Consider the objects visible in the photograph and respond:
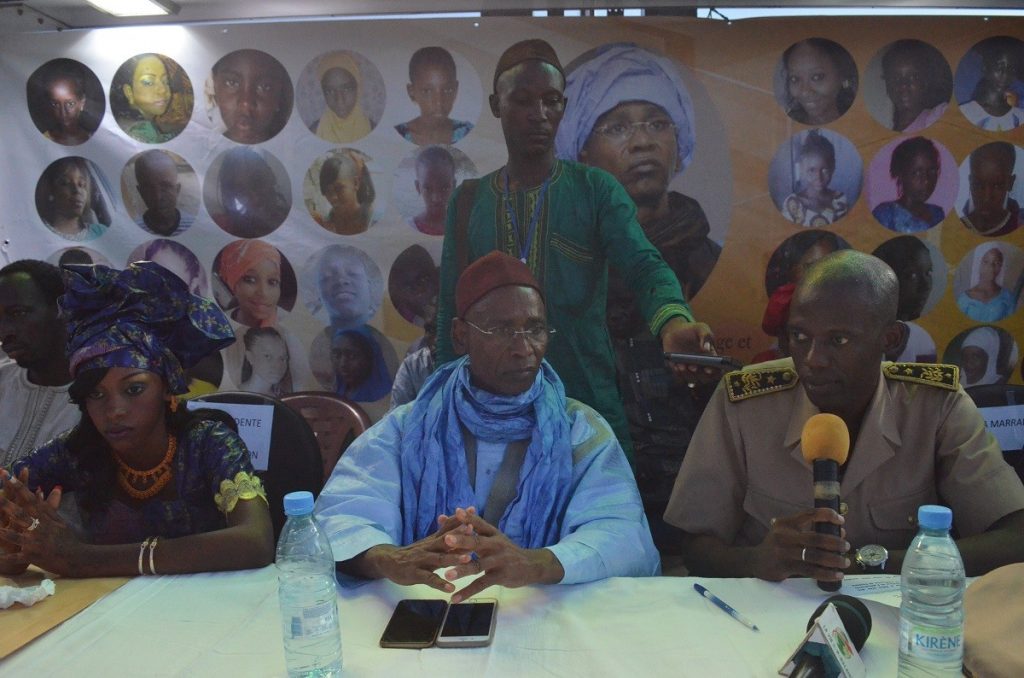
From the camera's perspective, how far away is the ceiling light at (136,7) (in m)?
3.06

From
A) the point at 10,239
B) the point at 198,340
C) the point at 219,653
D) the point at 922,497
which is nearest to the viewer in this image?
the point at 219,653

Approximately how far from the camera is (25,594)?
1665 millimetres

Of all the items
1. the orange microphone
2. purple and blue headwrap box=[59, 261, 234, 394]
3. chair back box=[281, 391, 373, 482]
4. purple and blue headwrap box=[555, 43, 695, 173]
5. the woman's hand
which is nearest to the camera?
the orange microphone

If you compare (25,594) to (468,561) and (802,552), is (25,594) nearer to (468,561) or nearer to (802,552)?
(468,561)

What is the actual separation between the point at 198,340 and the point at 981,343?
10.5ft

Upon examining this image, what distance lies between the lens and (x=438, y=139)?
3105 mm

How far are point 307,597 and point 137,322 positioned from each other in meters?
1.17

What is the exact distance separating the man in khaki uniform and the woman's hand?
1.68 metres

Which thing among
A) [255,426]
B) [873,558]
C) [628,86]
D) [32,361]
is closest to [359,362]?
[255,426]

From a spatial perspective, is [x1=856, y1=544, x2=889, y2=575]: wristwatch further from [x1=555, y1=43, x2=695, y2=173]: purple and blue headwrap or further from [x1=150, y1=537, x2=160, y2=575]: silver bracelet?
[x1=150, y1=537, x2=160, y2=575]: silver bracelet

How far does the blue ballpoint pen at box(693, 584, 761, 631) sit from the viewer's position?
150 cm

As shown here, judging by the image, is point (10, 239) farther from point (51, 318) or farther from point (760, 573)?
point (760, 573)

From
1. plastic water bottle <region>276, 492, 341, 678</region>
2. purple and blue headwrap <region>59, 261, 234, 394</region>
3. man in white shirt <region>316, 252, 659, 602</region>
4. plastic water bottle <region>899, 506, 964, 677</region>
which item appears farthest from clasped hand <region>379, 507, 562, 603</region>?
purple and blue headwrap <region>59, 261, 234, 394</region>

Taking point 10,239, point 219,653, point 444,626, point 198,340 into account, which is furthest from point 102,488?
point 10,239
